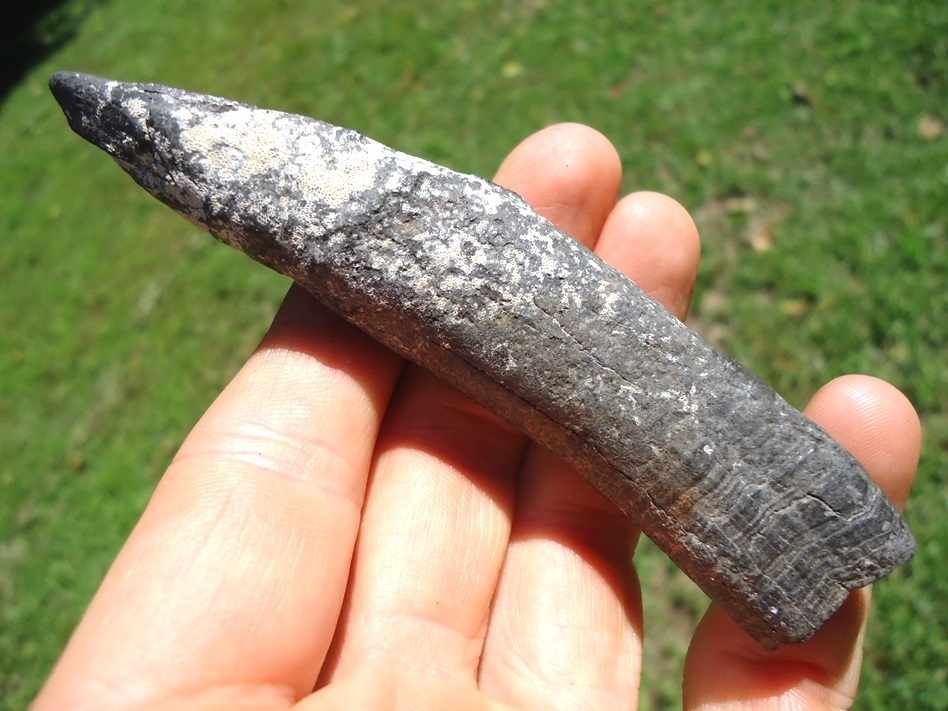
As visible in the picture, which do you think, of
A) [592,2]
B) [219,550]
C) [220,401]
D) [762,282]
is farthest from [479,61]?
[219,550]

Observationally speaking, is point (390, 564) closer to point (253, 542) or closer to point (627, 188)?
point (253, 542)

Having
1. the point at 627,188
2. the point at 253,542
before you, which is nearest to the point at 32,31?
the point at 627,188

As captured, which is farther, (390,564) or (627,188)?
(627,188)

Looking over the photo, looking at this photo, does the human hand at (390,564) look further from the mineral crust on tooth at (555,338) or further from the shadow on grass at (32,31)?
the shadow on grass at (32,31)

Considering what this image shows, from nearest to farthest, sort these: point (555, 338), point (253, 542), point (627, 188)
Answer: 1. point (253, 542)
2. point (555, 338)
3. point (627, 188)

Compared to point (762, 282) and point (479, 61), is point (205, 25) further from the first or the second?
point (762, 282)
